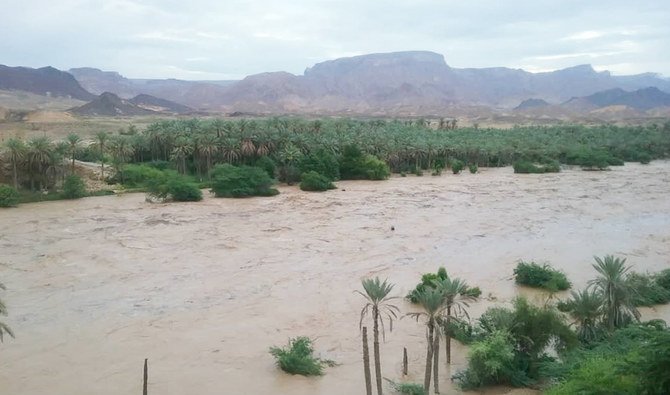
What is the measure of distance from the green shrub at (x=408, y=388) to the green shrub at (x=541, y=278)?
41.9 feet

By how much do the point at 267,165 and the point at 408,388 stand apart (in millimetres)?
49132

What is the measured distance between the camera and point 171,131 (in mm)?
66438

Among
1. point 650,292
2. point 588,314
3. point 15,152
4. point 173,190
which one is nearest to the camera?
point 588,314

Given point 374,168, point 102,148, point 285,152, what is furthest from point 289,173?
point 102,148

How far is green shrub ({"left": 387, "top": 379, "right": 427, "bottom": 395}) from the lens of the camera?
16703mm

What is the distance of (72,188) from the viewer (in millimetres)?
52062

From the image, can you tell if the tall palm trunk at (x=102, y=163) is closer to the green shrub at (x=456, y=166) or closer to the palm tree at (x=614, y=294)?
the green shrub at (x=456, y=166)

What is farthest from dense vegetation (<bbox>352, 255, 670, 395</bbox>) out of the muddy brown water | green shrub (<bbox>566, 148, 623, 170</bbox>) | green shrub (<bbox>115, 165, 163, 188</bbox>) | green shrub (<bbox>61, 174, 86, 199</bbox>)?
green shrub (<bbox>566, 148, 623, 170</bbox>)

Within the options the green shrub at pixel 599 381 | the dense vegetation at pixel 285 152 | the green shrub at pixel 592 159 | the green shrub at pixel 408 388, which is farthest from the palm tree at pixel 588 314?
the green shrub at pixel 592 159

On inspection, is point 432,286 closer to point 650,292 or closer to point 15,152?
point 650,292

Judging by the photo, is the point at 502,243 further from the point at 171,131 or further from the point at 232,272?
the point at 171,131

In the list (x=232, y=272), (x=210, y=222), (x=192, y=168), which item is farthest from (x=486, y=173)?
(x=232, y=272)

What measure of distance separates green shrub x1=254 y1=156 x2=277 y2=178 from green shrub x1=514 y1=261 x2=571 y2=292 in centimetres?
3946

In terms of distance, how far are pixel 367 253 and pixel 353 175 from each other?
35021 mm
